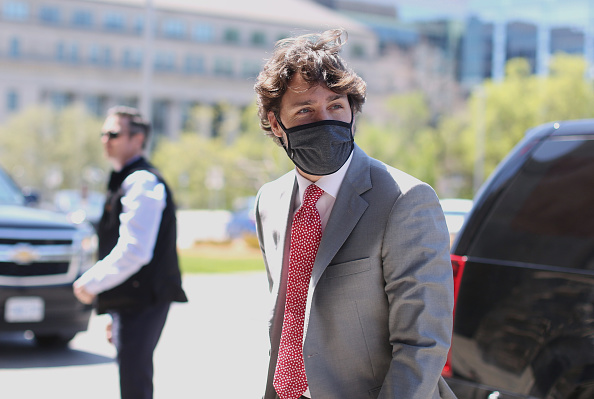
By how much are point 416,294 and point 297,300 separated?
411 mm

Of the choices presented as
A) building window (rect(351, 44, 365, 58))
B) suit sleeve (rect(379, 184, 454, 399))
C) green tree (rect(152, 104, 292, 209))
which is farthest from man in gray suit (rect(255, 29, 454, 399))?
building window (rect(351, 44, 365, 58))

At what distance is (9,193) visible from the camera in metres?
9.21

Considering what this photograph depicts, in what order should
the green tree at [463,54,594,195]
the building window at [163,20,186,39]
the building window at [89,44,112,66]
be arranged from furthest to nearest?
the building window at [163,20,186,39], the building window at [89,44,112,66], the green tree at [463,54,594,195]

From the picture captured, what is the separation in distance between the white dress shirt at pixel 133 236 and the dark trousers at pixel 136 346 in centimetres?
21

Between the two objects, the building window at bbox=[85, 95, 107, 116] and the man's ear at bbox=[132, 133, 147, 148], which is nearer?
the man's ear at bbox=[132, 133, 147, 148]

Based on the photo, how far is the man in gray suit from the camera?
234 cm

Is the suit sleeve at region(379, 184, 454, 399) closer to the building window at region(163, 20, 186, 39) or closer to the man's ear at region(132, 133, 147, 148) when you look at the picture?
the man's ear at region(132, 133, 147, 148)

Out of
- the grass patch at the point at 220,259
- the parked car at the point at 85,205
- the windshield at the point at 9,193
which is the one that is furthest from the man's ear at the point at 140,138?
the parked car at the point at 85,205

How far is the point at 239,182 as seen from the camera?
5588cm

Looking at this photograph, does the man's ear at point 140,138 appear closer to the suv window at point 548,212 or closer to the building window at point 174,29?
the suv window at point 548,212

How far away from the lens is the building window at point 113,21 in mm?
96438

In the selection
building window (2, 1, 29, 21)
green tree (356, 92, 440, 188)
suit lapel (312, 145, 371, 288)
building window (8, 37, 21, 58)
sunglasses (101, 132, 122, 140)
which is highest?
building window (2, 1, 29, 21)

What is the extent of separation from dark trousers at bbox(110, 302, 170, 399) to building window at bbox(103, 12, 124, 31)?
96.3 metres

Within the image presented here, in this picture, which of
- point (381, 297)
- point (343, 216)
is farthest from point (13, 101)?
point (381, 297)
